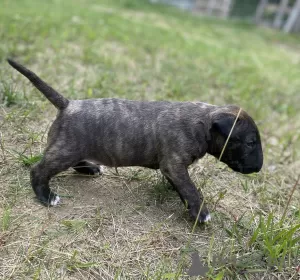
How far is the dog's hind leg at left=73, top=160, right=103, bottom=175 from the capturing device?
12.1ft

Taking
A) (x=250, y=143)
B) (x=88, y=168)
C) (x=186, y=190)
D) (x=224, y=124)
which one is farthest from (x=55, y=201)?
(x=250, y=143)

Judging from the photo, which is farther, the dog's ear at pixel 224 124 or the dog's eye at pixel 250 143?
the dog's eye at pixel 250 143

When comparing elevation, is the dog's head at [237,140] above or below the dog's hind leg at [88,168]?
above

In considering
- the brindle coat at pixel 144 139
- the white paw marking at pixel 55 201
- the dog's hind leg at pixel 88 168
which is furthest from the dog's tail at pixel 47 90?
the white paw marking at pixel 55 201

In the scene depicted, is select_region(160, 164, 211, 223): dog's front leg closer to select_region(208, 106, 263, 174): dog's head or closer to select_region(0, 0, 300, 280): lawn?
select_region(0, 0, 300, 280): lawn

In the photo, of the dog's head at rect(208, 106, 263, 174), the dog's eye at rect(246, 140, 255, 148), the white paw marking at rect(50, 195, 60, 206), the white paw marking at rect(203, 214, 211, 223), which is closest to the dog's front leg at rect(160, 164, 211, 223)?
the white paw marking at rect(203, 214, 211, 223)

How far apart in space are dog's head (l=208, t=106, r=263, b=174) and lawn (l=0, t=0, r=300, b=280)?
408mm

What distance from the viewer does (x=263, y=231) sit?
2.99 metres

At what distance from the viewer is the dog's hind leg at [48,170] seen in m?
3.17

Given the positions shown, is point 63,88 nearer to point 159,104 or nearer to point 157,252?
point 159,104

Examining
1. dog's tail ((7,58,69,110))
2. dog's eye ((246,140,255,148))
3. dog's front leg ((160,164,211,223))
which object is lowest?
dog's front leg ((160,164,211,223))

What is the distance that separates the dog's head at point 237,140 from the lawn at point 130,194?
16.1 inches

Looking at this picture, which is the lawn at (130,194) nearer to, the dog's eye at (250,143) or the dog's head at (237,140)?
the dog's head at (237,140)

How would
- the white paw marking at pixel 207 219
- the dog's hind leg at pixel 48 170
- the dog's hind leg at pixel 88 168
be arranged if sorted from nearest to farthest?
the dog's hind leg at pixel 48 170 < the white paw marking at pixel 207 219 < the dog's hind leg at pixel 88 168
